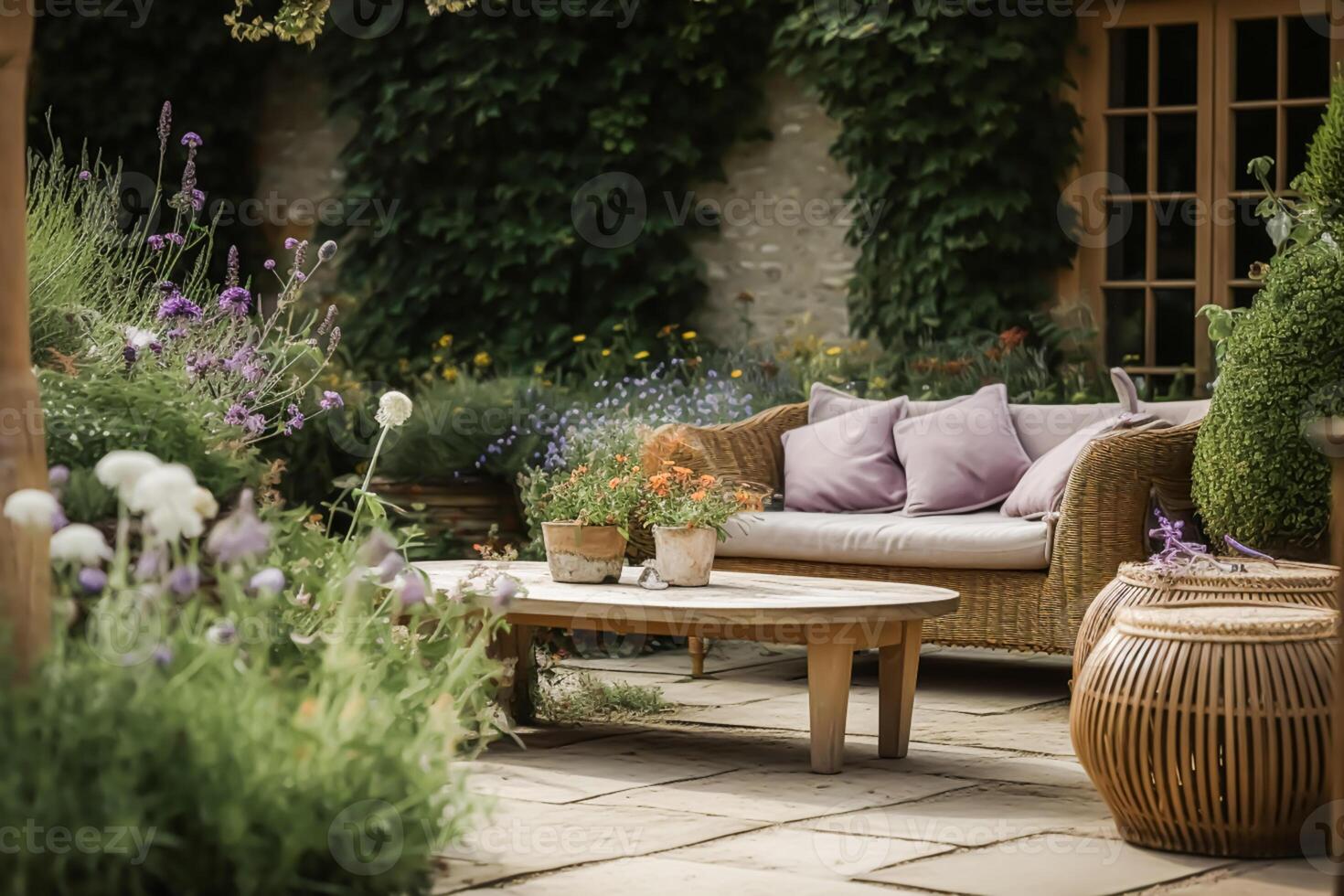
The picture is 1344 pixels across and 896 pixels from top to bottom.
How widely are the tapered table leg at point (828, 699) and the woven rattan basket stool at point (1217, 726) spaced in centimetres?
86

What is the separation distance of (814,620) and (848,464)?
2.01m

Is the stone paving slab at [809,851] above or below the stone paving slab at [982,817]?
above

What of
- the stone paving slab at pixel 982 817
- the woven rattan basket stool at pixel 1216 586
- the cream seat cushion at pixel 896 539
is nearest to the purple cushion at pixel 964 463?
the cream seat cushion at pixel 896 539

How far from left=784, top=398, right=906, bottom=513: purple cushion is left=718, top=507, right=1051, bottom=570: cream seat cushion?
130 millimetres

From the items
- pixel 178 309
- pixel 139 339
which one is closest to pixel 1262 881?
pixel 139 339

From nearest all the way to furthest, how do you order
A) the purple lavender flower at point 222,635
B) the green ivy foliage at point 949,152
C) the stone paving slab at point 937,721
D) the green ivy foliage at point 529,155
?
the purple lavender flower at point 222,635, the stone paving slab at point 937,721, the green ivy foliage at point 949,152, the green ivy foliage at point 529,155

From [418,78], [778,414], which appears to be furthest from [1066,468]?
[418,78]

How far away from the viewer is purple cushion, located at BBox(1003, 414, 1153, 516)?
5305 mm

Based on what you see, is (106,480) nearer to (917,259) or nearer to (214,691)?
(214,691)

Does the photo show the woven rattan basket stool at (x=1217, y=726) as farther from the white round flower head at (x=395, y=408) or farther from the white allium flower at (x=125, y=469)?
the white allium flower at (x=125, y=469)

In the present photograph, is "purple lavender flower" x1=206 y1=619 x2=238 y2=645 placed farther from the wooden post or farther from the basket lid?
the basket lid

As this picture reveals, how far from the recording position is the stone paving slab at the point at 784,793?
3820 mm

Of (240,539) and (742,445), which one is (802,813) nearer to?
(240,539)

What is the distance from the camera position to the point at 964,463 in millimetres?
5863
